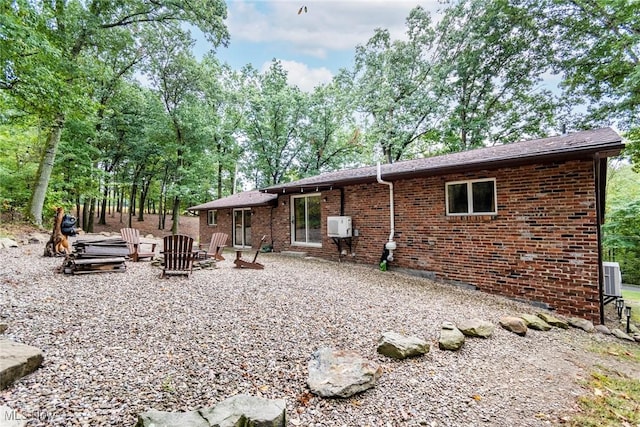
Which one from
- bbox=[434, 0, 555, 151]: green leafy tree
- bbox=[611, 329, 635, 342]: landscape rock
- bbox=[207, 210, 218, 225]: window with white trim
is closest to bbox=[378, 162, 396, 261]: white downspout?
bbox=[611, 329, 635, 342]: landscape rock

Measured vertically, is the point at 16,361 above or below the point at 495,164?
below

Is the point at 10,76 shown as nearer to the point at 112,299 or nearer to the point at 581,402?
the point at 112,299

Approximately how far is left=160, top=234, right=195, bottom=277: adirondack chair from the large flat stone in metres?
3.54

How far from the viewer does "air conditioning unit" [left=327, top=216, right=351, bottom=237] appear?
28.0 ft

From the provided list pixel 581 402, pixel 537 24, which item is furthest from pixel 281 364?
pixel 537 24

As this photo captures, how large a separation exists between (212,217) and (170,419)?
14.6 meters

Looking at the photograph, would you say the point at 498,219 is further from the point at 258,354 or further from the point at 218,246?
the point at 218,246

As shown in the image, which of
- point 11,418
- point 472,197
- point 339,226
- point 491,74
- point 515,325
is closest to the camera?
point 11,418

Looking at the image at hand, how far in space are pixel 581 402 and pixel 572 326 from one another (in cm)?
306

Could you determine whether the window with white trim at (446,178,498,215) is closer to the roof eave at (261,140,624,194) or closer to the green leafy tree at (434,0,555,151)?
the roof eave at (261,140,624,194)

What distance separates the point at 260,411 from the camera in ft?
6.32

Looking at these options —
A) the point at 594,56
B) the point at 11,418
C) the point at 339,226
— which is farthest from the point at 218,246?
the point at 594,56

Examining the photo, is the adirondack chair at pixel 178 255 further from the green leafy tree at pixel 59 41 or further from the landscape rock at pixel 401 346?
the green leafy tree at pixel 59 41

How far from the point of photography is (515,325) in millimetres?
4148
